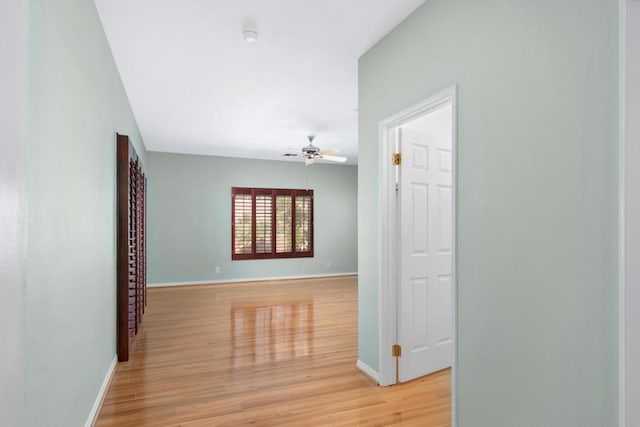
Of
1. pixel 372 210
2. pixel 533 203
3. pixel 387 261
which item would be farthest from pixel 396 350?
pixel 533 203

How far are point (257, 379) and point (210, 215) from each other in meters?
5.07

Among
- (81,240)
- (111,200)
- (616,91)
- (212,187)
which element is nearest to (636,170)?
(616,91)

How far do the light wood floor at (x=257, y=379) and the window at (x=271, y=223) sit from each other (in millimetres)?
2706

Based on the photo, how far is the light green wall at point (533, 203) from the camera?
135 centimetres

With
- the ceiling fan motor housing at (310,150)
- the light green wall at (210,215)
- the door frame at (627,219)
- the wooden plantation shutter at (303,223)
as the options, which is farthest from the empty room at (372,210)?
the wooden plantation shutter at (303,223)

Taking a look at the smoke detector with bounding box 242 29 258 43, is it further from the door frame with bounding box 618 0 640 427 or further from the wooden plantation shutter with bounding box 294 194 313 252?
the wooden plantation shutter with bounding box 294 194 313 252

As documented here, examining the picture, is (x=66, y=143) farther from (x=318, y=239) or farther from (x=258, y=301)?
(x=318, y=239)

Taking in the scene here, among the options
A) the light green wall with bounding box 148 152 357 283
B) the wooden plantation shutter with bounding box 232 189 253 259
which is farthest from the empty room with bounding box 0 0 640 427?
the wooden plantation shutter with bounding box 232 189 253 259

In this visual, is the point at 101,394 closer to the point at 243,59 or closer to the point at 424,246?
the point at 424,246

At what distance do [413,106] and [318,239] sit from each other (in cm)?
619

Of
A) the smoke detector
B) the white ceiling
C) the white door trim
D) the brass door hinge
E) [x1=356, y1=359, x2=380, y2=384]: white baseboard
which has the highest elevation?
the white ceiling

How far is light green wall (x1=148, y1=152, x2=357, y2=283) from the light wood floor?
2229 mm

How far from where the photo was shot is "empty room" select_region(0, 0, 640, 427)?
4.27ft

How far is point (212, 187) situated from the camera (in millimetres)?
7578
